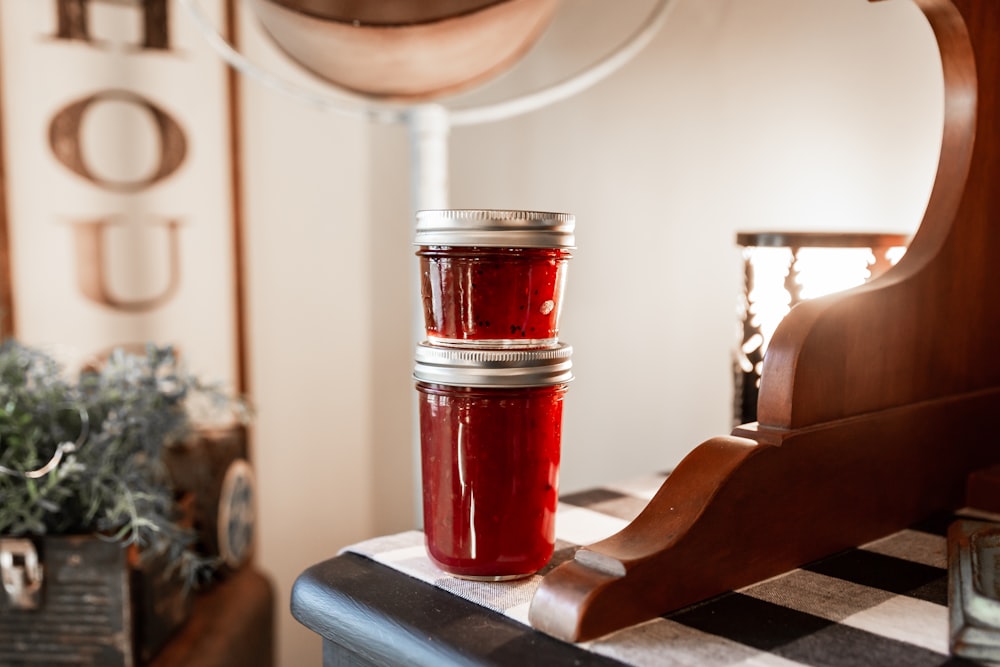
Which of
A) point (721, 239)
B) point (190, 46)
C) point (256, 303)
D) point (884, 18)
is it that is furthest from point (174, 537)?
point (884, 18)

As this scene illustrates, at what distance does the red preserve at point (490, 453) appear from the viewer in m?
0.44

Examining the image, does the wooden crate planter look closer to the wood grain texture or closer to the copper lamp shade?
the copper lamp shade

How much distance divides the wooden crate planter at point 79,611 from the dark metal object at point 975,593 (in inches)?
33.4

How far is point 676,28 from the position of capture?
0.94 metres

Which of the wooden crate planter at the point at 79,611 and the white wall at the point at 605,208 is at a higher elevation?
the white wall at the point at 605,208

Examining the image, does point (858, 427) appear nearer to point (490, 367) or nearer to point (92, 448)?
point (490, 367)

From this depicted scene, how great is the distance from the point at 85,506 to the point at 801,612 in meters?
0.83

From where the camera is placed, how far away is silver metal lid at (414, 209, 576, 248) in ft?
1.42

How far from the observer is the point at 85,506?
97 centimetres

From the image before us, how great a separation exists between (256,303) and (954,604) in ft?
4.18

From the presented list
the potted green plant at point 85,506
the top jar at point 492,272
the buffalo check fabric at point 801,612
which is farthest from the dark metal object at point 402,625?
the potted green plant at point 85,506

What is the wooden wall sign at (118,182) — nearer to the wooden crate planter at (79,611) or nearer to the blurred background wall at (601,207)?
the blurred background wall at (601,207)

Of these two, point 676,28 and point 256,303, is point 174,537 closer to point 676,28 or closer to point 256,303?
point 256,303

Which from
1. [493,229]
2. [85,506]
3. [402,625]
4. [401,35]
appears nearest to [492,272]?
[493,229]
